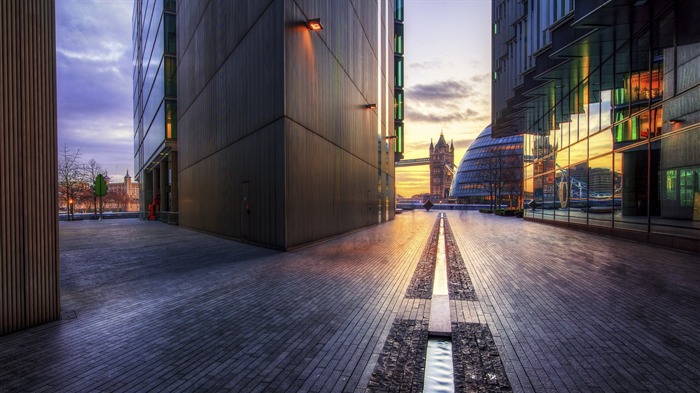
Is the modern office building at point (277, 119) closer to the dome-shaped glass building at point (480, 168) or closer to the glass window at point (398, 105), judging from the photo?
the glass window at point (398, 105)

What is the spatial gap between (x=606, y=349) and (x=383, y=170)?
2650 centimetres

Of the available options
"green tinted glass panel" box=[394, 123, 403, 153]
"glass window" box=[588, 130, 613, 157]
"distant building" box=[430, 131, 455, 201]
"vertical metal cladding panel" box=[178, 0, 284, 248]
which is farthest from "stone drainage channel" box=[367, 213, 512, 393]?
"distant building" box=[430, 131, 455, 201]

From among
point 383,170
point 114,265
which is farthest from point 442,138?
point 114,265

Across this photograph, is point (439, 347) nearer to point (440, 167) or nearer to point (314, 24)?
point (314, 24)

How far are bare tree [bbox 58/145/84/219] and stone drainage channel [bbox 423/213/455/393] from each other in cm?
4474

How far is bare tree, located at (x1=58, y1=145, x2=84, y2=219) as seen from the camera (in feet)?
129

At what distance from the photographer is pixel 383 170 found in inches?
1186

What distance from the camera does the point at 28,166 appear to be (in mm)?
4750

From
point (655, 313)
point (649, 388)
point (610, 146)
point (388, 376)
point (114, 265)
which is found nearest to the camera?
point (649, 388)

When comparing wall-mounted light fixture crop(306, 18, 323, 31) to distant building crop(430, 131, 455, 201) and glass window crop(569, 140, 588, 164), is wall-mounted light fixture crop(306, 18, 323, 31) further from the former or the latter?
distant building crop(430, 131, 455, 201)

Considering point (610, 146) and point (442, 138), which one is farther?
point (442, 138)

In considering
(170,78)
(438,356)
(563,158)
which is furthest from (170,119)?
(438,356)

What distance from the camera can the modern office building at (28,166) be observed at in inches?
176

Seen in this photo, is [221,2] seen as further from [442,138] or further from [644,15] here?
[442,138]
